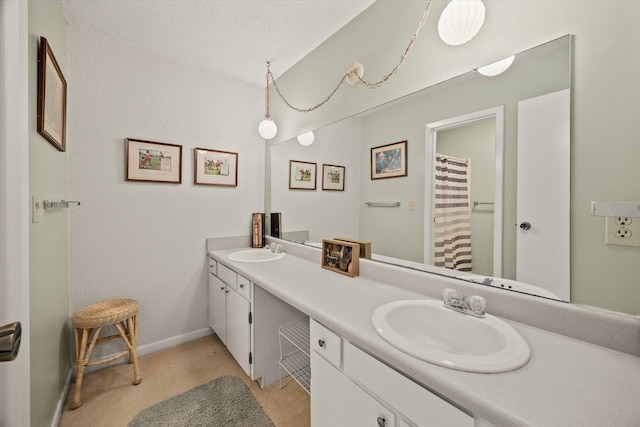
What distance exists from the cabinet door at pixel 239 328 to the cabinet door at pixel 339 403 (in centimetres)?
71

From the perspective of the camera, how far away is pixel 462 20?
1.08 meters

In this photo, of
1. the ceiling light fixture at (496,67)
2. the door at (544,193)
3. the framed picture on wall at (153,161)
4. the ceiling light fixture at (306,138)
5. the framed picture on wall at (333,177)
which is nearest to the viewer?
the door at (544,193)

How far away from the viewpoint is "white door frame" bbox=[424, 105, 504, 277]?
1.06m

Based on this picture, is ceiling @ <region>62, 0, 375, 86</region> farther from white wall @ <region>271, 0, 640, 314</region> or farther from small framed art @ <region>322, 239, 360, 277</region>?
small framed art @ <region>322, 239, 360, 277</region>

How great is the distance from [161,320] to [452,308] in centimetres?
223

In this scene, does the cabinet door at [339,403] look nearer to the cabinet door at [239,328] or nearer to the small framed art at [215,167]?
the cabinet door at [239,328]

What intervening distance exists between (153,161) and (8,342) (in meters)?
1.83

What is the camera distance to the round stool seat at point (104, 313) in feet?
5.16

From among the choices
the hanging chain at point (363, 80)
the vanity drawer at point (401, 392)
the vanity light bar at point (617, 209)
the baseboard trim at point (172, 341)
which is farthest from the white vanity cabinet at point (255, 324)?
the vanity light bar at point (617, 209)

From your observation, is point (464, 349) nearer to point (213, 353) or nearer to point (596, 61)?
point (596, 61)

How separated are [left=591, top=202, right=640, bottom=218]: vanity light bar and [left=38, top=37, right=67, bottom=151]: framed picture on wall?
7.05 ft

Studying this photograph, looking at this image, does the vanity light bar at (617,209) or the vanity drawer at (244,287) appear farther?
the vanity drawer at (244,287)

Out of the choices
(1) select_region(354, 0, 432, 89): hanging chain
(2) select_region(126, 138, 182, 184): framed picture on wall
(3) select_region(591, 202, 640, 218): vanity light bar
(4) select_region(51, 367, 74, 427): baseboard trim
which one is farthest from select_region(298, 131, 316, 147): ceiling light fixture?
(4) select_region(51, 367, 74, 427): baseboard trim

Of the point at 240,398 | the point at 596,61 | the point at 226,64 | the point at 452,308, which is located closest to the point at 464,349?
the point at 452,308
